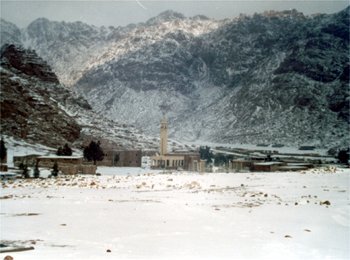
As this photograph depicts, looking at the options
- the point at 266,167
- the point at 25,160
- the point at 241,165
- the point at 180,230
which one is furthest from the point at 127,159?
the point at 180,230

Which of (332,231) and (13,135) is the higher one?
(13,135)

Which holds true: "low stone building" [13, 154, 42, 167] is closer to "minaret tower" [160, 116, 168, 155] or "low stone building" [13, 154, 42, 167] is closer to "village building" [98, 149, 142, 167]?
"village building" [98, 149, 142, 167]

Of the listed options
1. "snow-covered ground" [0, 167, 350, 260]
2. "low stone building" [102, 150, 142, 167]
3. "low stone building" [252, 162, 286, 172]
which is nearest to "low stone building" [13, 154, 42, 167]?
"low stone building" [102, 150, 142, 167]

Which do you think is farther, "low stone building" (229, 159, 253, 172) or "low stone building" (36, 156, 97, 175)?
"low stone building" (229, 159, 253, 172)

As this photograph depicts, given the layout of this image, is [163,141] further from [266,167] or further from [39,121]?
[39,121]

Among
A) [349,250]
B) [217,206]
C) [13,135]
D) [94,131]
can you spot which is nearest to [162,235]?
[349,250]

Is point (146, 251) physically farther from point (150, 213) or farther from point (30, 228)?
point (150, 213)

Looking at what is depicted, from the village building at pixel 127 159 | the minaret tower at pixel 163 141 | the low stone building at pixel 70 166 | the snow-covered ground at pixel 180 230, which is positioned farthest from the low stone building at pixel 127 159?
the snow-covered ground at pixel 180 230

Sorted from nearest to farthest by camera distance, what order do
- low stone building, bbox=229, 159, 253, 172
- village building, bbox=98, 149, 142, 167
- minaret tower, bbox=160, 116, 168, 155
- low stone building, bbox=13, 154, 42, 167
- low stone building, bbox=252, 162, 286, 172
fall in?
1. low stone building, bbox=13, 154, 42, 167
2. low stone building, bbox=252, 162, 286, 172
3. low stone building, bbox=229, 159, 253, 172
4. village building, bbox=98, 149, 142, 167
5. minaret tower, bbox=160, 116, 168, 155

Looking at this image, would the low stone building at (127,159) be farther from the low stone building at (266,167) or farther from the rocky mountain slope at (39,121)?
the rocky mountain slope at (39,121)

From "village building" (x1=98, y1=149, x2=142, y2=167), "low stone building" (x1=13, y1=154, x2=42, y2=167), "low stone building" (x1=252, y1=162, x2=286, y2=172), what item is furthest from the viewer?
"village building" (x1=98, y1=149, x2=142, y2=167)

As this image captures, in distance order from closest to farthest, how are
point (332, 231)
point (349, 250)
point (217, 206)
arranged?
point (349, 250) → point (332, 231) → point (217, 206)
